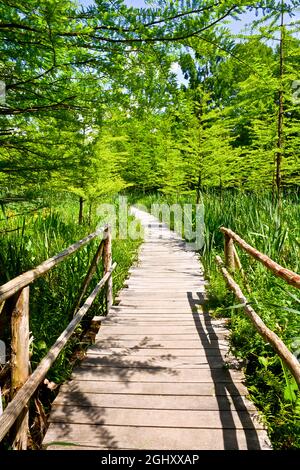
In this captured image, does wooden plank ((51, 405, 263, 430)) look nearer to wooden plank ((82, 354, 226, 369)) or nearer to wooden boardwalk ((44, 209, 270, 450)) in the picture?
wooden boardwalk ((44, 209, 270, 450))

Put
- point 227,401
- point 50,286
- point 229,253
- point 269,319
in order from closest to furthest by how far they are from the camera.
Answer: point 227,401, point 269,319, point 50,286, point 229,253

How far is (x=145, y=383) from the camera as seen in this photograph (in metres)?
2.83

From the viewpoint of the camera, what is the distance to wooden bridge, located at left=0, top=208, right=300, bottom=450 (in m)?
1.99


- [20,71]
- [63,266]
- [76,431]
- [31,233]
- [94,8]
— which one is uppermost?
[94,8]

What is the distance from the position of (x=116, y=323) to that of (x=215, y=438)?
215 centimetres

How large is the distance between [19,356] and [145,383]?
125 cm

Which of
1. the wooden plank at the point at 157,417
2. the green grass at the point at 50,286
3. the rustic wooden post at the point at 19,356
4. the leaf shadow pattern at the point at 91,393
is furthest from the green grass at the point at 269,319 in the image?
the green grass at the point at 50,286

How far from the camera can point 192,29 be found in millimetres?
1989

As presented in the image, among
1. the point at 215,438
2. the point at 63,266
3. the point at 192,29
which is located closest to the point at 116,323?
the point at 63,266

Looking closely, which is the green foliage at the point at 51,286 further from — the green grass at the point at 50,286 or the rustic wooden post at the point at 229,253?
the rustic wooden post at the point at 229,253

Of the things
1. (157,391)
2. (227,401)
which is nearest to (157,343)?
(157,391)

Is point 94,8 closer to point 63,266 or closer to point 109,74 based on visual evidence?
point 109,74

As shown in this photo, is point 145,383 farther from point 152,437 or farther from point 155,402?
point 152,437

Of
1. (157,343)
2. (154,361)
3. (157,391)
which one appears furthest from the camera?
(157,343)
